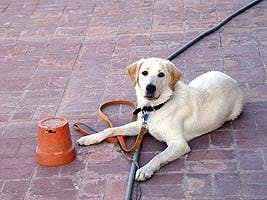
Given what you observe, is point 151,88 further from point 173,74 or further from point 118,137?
point 118,137

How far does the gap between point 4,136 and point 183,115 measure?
163 centimetres

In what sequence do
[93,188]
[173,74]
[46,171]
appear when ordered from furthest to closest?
[173,74]
[46,171]
[93,188]

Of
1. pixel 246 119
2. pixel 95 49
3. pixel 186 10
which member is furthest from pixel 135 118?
pixel 186 10

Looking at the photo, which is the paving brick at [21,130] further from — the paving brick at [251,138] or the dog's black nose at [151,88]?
the paving brick at [251,138]

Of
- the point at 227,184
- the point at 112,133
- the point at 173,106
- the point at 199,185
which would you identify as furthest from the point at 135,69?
the point at 227,184

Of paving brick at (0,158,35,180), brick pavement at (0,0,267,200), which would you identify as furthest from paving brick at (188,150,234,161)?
paving brick at (0,158,35,180)

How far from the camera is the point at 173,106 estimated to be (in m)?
5.16

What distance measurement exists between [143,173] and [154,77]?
0.80m

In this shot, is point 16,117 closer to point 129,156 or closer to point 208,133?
point 129,156

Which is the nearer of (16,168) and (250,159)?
(250,159)

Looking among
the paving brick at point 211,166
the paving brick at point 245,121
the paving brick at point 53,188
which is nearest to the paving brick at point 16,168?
the paving brick at point 53,188

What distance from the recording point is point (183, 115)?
516 centimetres

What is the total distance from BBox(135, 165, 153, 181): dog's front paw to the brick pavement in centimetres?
5

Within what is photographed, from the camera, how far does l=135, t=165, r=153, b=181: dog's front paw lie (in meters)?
4.64
